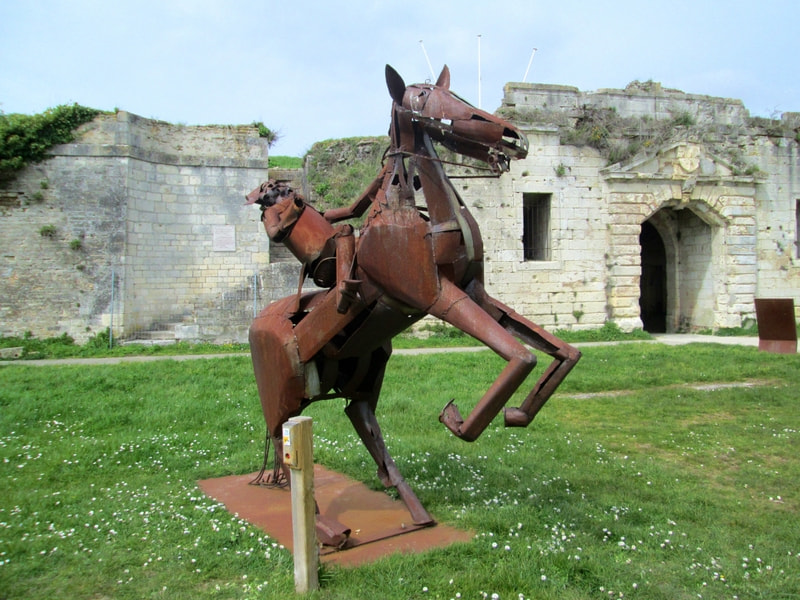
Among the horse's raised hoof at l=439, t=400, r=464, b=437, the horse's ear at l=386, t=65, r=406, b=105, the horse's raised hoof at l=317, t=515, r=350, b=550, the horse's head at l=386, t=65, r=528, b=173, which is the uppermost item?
the horse's ear at l=386, t=65, r=406, b=105

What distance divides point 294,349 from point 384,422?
3554mm

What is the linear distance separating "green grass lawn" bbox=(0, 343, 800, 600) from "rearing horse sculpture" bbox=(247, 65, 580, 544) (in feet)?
2.76

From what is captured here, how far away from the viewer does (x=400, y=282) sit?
12.5 feet

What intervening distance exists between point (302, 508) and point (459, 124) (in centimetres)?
239

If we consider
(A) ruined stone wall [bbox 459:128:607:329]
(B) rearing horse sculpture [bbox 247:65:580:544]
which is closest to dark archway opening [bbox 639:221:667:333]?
(A) ruined stone wall [bbox 459:128:607:329]

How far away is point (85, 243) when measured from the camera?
623 inches

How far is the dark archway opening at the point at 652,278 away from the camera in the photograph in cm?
2081

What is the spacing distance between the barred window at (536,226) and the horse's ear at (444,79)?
1323cm

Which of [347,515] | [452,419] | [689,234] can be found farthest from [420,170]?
[689,234]

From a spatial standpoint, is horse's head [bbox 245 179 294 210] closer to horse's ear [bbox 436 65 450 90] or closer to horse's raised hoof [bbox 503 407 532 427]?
horse's ear [bbox 436 65 450 90]

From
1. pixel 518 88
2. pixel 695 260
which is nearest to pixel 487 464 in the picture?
pixel 518 88

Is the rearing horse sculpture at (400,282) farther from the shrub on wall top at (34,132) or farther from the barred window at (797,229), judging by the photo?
the barred window at (797,229)

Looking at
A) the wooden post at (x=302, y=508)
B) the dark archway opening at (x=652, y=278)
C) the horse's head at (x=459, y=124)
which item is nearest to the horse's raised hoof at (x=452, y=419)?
the wooden post at (x=302, y=508)

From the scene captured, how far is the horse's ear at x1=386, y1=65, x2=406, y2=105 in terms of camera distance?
3.86 meters
